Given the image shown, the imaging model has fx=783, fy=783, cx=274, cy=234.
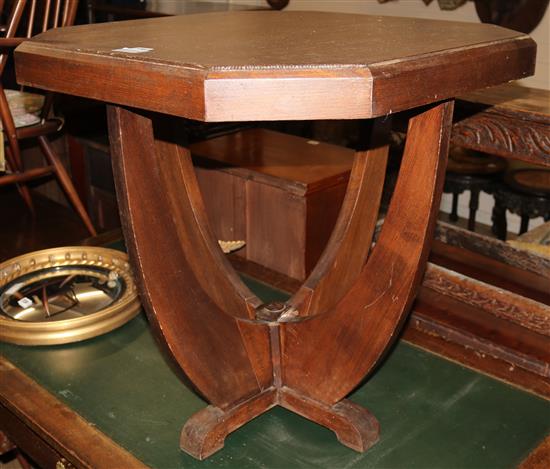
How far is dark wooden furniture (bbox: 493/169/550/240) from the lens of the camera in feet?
9.30

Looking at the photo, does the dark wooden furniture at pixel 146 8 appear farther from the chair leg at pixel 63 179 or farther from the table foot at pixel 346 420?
the table foot at pixel 346 420

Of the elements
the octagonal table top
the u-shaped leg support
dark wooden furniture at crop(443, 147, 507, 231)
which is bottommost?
dark wooden furniture at crop(443, 147, 507, 231)

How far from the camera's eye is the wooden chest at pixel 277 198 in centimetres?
199

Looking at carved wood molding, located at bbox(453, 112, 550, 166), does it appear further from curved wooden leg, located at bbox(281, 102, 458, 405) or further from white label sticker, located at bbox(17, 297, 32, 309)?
white label sticker, located at bbox(17, 297, 32, 309)

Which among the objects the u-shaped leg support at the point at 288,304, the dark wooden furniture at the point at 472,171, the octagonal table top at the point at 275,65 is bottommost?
the dark wooden furniture at the point at 472,171

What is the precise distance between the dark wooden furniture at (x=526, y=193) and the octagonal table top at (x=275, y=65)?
1.69 m

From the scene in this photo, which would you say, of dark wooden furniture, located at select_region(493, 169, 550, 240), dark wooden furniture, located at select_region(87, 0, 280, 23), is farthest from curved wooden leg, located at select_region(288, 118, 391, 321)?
dark wooden furniture, located at select_region(87, 0, 280, 23)

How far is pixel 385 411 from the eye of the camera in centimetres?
141

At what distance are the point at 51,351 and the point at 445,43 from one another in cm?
102

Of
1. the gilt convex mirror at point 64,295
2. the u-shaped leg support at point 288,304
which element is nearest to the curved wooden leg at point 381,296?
the u-shaped leg support at point 288,304

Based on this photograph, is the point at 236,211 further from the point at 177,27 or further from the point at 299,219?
the point at 177,27

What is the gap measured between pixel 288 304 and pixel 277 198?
2.15ft

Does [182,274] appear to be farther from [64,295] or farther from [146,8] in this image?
[146,8]

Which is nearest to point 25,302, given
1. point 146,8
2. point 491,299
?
point 491,299
